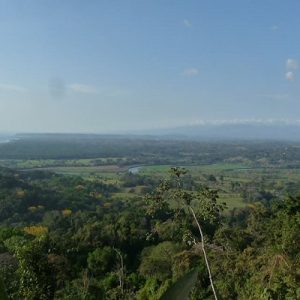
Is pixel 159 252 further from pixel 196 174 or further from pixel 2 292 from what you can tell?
pixel 196 174

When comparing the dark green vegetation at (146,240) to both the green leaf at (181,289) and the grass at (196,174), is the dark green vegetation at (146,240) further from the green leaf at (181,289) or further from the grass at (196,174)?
the grass at (196,174)

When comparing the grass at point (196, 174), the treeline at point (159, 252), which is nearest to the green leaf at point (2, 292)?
the treeline at point (159, 252)

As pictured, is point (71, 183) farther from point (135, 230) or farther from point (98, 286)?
point (98, 286)

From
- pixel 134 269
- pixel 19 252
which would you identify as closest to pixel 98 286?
pixel 134 269

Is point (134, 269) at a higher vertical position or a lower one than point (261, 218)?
lower

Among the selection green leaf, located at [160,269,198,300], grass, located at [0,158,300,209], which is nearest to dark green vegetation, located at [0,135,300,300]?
green leaf, located at [160,269,198,300]

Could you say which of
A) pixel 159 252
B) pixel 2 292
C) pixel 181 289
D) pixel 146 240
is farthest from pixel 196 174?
pixel 2 292

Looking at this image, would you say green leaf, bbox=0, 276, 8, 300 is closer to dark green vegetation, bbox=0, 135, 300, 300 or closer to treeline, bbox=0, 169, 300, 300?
dark green vegetation, bbox=0, 135, 300, 300
